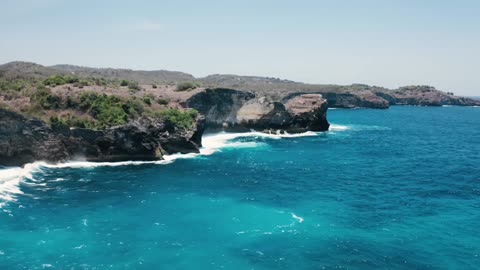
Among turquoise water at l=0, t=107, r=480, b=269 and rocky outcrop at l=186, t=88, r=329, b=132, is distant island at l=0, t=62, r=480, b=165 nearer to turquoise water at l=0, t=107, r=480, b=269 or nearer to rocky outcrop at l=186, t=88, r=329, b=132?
turquoise water at l=0, t=107, r=480, b=269

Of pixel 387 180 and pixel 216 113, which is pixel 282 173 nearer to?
pixel 387 180

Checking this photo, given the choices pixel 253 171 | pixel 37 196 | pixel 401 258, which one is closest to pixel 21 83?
pixel 37 196

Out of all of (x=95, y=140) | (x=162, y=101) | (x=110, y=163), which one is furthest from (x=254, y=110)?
(x=95, y=140)

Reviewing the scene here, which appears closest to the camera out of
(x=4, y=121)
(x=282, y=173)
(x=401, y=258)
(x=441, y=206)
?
(x=401, y=258)

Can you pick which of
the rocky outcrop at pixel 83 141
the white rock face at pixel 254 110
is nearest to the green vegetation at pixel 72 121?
the rocky outcrop at pixel 83 141

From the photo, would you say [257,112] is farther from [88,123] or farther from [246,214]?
[246,214]

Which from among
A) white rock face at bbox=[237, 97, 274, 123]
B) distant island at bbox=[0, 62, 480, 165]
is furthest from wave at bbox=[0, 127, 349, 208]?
white rock face at bbox=[237, 97, 274, 123]

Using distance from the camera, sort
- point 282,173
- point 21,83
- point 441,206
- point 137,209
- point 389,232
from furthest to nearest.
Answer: point 21,83 → point 282,173 → point 441,206 → point 137,209 → point 389,232
